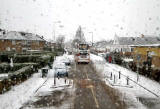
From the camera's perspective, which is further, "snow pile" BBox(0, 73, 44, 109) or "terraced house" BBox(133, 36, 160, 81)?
"terraced house" BBox(133, 36, 160, 81)

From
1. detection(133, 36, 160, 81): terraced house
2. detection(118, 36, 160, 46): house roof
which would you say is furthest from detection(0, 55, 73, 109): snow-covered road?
detection(118, 36, 160, 46): house roof

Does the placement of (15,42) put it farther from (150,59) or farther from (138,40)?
(150,59)

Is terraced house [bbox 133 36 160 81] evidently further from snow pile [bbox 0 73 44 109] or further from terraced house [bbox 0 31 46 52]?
terraced house [bbox 0 31 46 52]

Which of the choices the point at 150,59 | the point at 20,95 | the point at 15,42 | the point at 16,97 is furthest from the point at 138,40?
the point at 16,97

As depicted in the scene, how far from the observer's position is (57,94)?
41.3 ft

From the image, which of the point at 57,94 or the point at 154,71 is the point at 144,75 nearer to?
the point at 154,71

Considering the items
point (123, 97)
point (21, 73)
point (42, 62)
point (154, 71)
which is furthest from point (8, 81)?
point (154, 71)

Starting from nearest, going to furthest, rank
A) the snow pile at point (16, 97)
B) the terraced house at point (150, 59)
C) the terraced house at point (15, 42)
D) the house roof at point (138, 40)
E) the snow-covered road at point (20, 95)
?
1. the snow pile at point (16, 97)
2. the snow-covered road at point (20, 95)
3. the terraced house at point (150, 59)
4. the terraced house at point (15, 42)
5. the house roof at point (138, 40)

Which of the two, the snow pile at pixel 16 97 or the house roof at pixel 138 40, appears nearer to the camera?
Result: the snow pile at pixel 16 97

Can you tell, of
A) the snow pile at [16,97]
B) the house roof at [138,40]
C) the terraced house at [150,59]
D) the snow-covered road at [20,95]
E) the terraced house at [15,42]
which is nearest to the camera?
the snow pile at [16,97]

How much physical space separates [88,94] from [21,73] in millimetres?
7759

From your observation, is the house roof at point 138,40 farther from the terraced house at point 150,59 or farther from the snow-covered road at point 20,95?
the snow-covered road at point 20,95

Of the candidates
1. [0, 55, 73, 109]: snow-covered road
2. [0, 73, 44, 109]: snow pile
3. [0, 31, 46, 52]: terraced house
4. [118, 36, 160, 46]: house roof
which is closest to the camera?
[0, 73, 44, 109]: snow pile

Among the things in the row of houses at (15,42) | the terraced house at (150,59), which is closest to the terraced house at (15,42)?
the row of houses at (15,42)
